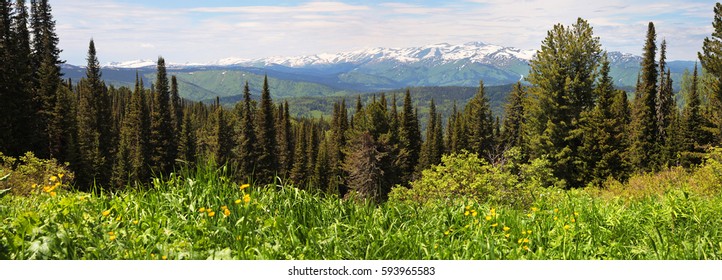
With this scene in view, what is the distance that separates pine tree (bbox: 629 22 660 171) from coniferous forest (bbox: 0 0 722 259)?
17 centimetres

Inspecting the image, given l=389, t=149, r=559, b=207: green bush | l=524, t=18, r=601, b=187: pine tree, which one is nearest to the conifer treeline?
l=524, t=18, r=601, b=187: pine tree

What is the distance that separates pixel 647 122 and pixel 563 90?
15848 mm

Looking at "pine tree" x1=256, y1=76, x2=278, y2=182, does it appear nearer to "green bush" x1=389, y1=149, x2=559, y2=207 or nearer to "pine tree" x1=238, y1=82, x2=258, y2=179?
"pine tree" x1=238, y1=82, x2=258, y2=179

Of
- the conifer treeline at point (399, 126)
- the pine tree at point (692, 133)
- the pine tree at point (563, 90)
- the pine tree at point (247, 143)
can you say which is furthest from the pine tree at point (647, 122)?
the pine tree at point (247, 143)

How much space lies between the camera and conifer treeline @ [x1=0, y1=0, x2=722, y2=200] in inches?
1374

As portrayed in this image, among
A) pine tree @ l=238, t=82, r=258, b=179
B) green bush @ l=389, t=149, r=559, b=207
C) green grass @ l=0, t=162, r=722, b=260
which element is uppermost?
green grass @ l=0, t=162, r=722, b=260

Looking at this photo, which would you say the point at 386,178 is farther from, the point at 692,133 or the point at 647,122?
the point at 692,133

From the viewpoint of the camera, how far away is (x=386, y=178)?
49.7m

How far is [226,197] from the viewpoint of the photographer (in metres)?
5.69

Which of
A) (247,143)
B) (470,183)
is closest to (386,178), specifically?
(247,143)

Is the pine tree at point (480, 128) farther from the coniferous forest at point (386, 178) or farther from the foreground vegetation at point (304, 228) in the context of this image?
the foreground vegetation at point (304, 228)

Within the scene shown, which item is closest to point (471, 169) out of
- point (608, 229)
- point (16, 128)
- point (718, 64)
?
point (608, 229)

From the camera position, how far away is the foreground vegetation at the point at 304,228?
14.7 feet

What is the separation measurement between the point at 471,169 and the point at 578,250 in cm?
1469
